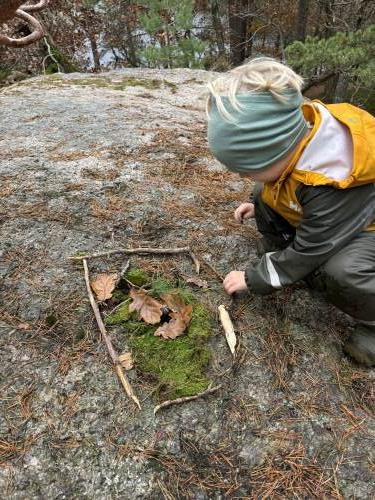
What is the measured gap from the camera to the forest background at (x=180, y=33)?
8219 millimetres

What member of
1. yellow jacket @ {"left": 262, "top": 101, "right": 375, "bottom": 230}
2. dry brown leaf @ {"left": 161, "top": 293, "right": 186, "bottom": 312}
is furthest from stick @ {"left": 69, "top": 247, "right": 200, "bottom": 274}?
yellow jacket @ {"left": 262, "top": 101, "right": 375, "bottom": 230}

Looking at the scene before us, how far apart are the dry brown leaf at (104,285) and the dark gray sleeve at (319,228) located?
77 centimetres

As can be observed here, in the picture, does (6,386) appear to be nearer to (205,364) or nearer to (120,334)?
(120,334)

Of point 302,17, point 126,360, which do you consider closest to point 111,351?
point 126,360

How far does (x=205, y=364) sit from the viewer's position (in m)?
1.99

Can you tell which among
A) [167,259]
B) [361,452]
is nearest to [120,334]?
[167,259]

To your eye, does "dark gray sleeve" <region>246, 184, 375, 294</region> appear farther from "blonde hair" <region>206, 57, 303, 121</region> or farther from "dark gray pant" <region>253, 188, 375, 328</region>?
"blonde hair" <region>206, 57, 303, 121</region>

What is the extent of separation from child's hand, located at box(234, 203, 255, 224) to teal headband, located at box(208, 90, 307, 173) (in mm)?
806

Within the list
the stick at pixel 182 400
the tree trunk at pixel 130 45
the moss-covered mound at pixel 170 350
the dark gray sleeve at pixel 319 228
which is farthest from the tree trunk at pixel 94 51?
the stick at pixel 182 400

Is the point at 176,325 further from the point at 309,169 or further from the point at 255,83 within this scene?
the point at 255,83

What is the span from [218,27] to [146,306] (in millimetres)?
13200

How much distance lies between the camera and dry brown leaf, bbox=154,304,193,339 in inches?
80.7

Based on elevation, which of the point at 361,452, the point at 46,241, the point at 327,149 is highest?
the point at 327,149

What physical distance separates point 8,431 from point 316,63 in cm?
620
